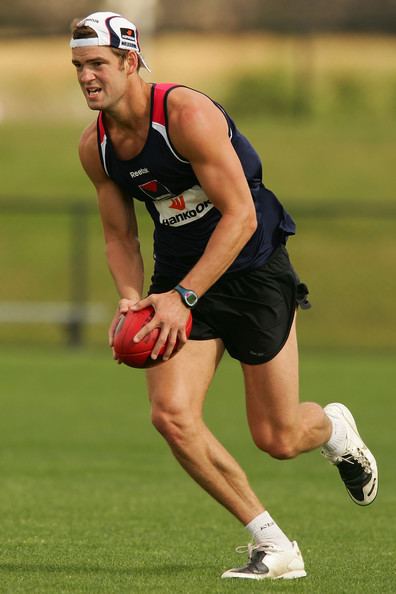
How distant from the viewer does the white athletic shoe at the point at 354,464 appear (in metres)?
7.07

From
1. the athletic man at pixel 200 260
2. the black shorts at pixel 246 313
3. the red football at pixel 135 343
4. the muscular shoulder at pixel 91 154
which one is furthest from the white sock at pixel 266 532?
the muscular shoulder at pixel 91 154

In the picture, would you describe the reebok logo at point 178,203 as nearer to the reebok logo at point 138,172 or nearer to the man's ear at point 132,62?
the reebok logo at point 138,172

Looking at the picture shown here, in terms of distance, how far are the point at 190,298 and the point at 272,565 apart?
50.2 inches

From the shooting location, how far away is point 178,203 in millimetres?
6324

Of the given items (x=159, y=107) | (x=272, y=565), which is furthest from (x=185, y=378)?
(x=159, y=107)

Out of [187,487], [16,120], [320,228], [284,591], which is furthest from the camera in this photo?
[16,120]

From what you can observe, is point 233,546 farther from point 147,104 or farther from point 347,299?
point 347,299

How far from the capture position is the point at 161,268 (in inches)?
261

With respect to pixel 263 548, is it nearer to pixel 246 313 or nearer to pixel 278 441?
pixel 278 441

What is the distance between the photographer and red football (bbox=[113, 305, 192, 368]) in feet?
19.4

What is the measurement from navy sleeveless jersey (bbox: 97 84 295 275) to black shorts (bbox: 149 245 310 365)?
69mm

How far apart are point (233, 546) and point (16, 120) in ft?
88.9

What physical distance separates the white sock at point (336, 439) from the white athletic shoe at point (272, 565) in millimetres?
906

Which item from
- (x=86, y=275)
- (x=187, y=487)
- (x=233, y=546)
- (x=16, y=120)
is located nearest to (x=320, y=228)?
(x=86, y=275)
